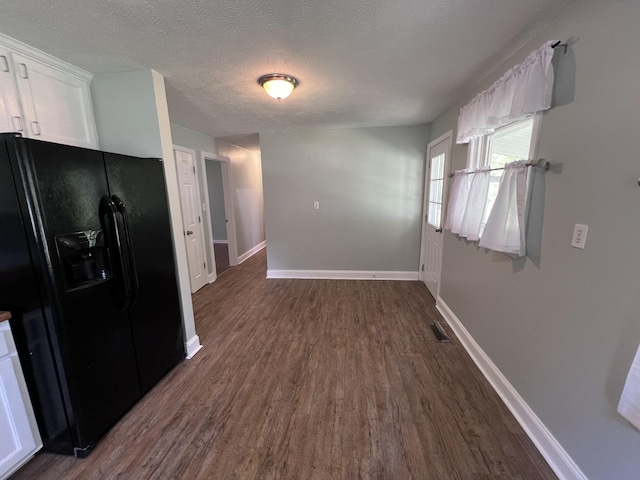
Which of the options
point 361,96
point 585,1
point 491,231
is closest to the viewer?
point 585,1

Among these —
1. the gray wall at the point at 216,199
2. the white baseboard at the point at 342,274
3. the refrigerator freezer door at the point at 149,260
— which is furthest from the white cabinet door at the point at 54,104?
the gray wall at the point at 216,199

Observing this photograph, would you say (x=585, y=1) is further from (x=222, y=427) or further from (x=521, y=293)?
(x=222, y=427)

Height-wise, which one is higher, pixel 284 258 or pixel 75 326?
pixel 75 326

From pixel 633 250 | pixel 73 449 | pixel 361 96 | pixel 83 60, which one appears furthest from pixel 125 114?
pixel 633 250

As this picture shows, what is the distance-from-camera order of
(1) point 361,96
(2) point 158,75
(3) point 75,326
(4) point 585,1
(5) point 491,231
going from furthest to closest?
(1) point 361,96, (2) point 158,75, (5) point 491,231, (3) point 75,326, (4) point 585,1

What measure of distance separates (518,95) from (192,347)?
305cm

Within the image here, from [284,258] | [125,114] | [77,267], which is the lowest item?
[284,258]

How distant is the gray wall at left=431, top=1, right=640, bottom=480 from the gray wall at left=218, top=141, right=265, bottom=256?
431cm

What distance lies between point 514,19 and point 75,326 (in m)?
2.89

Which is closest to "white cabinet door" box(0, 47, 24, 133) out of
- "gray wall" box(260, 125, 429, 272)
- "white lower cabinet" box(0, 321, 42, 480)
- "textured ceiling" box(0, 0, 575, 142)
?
"textured ceiling" box(0, 0, 575, 142)

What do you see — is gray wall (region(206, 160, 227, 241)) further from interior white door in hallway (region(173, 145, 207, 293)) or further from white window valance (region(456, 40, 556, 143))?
white window valance (region(456, 40, 556, 143))

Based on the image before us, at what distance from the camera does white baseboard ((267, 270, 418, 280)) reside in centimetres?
410

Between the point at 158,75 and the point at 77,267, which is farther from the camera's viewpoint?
the point at 158,75

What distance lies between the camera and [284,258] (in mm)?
4281
